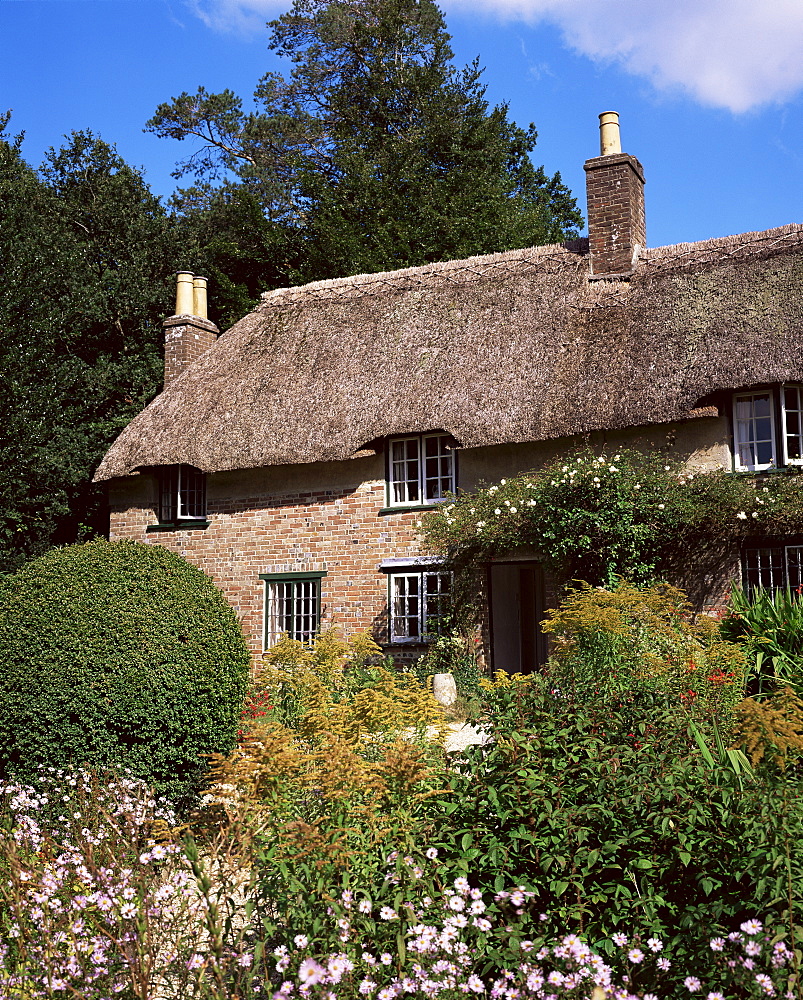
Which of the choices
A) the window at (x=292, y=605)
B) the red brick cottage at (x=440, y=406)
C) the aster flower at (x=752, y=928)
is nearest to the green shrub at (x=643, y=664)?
the aster flower at (x=752, y=928)

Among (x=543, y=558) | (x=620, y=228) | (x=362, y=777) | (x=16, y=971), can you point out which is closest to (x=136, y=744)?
(x=16, y=971)

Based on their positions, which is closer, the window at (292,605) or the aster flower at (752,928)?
the aster flower at (752,928)

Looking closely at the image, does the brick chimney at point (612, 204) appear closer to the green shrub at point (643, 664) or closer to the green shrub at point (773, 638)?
the green shrub at point (773, 638)

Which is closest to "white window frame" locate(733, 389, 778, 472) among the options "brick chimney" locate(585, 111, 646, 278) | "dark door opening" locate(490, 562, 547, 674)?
"brick chimney" locate(585, 111, 646, 278)

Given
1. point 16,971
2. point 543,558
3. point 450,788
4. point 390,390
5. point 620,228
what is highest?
point 620,228

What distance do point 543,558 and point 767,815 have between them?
8.73 meters

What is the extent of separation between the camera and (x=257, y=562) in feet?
47.8

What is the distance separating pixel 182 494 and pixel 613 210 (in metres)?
8.28

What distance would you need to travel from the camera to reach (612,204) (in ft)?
45.0

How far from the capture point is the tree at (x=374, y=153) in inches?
880

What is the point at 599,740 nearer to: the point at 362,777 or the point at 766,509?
the point at 362,777

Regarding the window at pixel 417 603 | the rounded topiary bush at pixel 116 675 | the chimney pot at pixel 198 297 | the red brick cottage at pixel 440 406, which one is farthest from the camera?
the chimney pot at pixel 198 297

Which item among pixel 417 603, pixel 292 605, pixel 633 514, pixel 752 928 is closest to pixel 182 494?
pixel 292 605

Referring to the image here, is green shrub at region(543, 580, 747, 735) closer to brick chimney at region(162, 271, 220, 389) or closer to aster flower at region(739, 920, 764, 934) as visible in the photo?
aster flower at region(739, 920, 764, 934)
